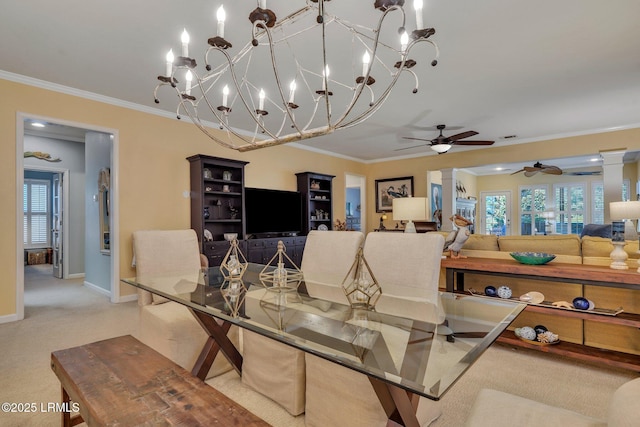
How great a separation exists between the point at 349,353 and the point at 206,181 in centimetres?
409

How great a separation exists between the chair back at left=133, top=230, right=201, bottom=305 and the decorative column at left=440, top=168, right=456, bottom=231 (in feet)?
18.3

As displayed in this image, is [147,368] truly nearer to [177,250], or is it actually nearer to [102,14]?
[177,250]

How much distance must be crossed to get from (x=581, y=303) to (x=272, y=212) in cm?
438

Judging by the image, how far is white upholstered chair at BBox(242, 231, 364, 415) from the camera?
170cm

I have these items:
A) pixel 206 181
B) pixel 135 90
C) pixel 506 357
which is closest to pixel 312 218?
pixel 206 181

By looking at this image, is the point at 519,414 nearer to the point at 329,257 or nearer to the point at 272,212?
the point at 329,257

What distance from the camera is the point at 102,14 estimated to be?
235 cm

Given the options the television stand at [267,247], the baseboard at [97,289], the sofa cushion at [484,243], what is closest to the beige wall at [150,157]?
the baseboard at [97,289]

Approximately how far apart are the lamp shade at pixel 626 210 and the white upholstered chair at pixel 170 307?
2939 millimetres

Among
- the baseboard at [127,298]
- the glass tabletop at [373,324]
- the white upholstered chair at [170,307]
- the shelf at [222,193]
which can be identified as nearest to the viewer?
the glass tabletop at [373,324]

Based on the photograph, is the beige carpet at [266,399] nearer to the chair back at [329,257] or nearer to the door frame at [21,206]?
the door frame at [21,206]

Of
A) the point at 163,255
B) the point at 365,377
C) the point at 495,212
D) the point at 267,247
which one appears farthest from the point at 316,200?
the point at 495,212

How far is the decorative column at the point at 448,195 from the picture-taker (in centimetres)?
683

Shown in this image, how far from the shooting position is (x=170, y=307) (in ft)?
7.45
